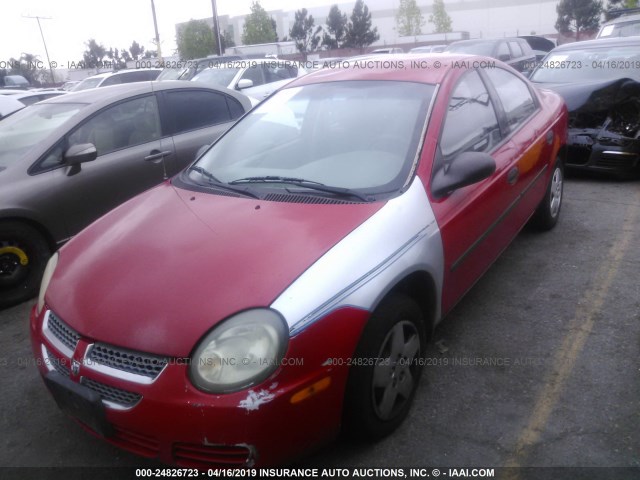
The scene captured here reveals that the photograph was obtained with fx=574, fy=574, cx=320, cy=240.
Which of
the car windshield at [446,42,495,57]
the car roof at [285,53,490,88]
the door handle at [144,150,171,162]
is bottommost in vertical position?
the door handle at [144,150,171,162]

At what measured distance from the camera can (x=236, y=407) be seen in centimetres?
192

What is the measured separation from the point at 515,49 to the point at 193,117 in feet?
36.1

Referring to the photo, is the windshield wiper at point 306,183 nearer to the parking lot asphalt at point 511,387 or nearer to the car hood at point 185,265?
the car hood at point 185,265

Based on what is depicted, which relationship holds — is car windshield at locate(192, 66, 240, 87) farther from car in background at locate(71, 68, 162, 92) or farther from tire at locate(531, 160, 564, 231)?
tire at locate(531, 160, 564, 231)

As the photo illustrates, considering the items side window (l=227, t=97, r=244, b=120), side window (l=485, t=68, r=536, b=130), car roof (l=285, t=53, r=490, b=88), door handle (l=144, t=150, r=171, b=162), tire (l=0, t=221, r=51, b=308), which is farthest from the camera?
side window (l=227, t=97, r=244, b=120)

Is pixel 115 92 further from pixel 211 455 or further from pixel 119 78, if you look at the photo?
pixel 119 78

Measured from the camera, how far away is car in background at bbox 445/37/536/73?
508 inches

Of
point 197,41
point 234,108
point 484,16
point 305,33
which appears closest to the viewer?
point 234,108

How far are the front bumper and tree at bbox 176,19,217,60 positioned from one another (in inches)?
1562

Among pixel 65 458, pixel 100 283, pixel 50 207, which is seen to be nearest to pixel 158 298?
pixel 100 283

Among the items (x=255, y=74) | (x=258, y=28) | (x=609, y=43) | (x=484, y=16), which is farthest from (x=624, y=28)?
(x=484, y=16)

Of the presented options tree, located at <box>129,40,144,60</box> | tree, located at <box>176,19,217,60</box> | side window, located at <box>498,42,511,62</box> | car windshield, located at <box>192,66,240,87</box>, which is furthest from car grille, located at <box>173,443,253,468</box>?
tree, located at <box>129,40,144,60</box>

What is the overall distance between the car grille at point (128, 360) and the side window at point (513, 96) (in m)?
2.77

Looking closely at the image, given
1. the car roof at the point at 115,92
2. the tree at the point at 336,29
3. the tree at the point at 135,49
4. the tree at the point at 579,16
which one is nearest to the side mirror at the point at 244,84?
the car roof at the point at 115,92
